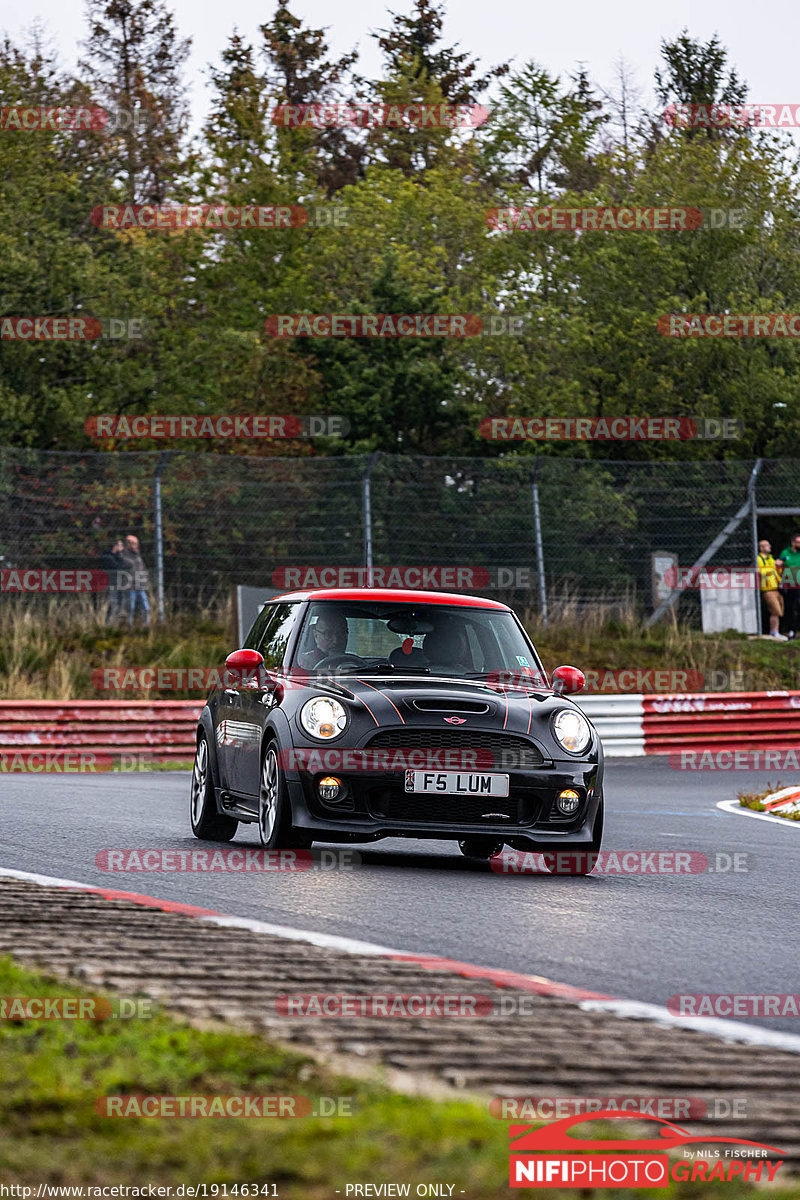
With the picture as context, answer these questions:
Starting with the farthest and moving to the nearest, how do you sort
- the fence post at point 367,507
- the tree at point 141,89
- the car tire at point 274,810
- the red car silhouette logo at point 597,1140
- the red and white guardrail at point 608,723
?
the tree at point 141,89, the fence post at point 367,507, the red and white guardrail at point 608,723, the car tire at point 274,810, the red car silhouette logo at point 597,1140

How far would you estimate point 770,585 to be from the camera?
91.9 feet

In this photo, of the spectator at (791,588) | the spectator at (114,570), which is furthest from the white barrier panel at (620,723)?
the spectator at (114,570)

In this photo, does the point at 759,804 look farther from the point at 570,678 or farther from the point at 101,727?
the point at 101,727

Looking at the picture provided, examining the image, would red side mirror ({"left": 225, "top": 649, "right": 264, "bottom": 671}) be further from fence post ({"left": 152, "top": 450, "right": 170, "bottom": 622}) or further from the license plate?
fence post ({"left": 152, "top": 450, "right": 170, "bottom": 622})

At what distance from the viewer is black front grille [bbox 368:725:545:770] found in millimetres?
9523

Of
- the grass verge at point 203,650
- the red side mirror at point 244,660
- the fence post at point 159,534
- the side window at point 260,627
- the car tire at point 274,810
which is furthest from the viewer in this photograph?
the fence post at point 159,534

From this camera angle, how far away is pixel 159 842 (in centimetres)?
1087

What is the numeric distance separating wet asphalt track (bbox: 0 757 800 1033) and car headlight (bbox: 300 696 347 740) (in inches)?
30.7

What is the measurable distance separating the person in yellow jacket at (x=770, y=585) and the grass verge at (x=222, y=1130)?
2389 cm

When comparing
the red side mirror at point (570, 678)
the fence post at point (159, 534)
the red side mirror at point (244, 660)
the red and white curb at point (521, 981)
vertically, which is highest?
the fence post at point (159, 534)

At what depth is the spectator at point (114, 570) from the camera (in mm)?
24188

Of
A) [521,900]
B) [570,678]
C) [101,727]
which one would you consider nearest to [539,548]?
[101,727]

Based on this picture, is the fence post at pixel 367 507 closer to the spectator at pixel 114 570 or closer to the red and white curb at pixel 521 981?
the spectator at pixel 114 570

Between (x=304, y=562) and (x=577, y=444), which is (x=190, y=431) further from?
(x=304, y=562)
